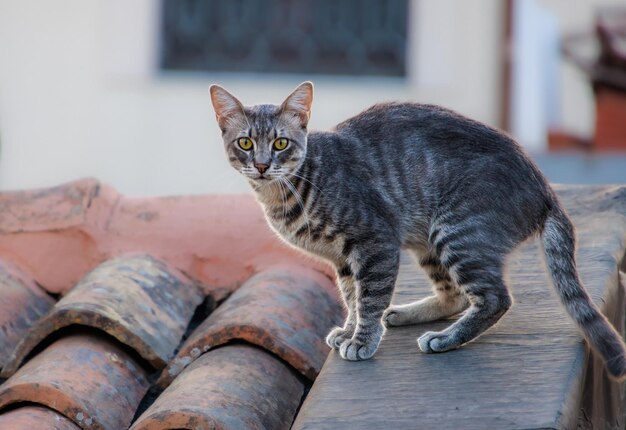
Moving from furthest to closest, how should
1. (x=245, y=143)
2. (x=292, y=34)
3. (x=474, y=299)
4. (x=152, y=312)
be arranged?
(x=292, y=34) → (x=245, y=143) → (x=152, y=312) → (x=474, y=299)

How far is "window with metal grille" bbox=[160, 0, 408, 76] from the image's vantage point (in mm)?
9555

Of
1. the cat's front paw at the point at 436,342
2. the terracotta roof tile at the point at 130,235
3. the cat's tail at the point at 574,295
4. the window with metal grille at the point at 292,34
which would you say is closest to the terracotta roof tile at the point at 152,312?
the terracotta roof tile at the point at 130,235

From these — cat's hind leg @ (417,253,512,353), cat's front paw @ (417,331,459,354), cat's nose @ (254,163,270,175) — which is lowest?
cat's front paw @ (417,331,459,354)

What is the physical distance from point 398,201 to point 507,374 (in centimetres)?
77

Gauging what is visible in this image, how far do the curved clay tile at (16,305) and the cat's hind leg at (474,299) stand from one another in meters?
1.02

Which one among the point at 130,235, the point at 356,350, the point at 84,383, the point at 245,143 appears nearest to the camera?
the point at 84,383

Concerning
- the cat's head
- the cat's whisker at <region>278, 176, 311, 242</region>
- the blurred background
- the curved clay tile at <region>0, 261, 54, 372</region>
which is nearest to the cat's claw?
the cat's whisker at <region>278, 176, 311, 242</region>

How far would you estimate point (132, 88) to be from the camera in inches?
384

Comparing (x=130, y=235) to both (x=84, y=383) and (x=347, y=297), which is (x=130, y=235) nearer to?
(x=347, y=297)

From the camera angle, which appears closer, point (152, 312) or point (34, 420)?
point (34, 420)

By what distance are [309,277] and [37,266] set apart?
76cm

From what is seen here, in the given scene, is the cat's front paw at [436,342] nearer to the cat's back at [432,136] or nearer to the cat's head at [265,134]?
the cat's back at [432,136]

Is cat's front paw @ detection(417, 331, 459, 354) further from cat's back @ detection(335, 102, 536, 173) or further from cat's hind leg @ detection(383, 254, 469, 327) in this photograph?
cat's back @ detection(335, 102, 536, 173)

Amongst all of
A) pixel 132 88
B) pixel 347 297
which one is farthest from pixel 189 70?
pixel 347 297
